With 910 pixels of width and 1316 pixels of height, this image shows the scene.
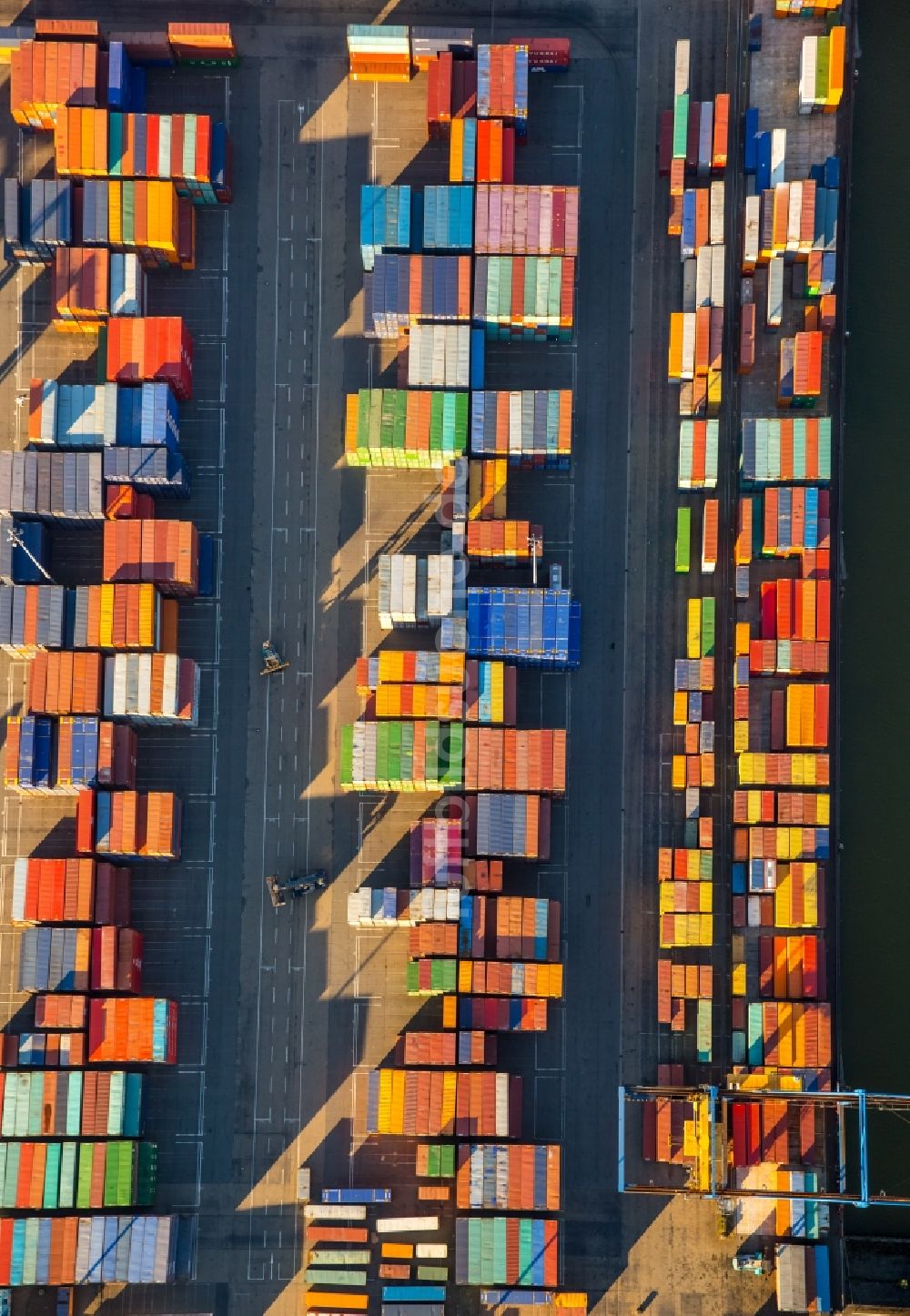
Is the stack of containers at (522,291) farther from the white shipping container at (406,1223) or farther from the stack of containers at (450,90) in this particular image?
the white shipping container at (406,1223)

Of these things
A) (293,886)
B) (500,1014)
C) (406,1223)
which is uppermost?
(293,886)

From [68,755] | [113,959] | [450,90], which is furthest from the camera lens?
[450,90]

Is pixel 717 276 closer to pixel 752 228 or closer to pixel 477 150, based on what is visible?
pixel 752 228

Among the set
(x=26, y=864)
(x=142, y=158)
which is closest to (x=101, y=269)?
(x=142, y=158)

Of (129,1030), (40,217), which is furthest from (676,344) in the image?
(129,1030)

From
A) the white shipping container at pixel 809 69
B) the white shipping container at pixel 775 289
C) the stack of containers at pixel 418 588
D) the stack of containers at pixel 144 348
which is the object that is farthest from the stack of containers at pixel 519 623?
the white shipping container at pixel 809 69

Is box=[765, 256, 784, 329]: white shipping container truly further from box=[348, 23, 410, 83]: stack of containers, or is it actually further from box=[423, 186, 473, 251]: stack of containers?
box=[348, 23, 410, 83]: stack of containers

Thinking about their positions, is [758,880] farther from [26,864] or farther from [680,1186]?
[26,864]

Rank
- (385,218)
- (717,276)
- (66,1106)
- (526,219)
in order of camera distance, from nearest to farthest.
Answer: (66,1106), (526,219), (385,218), (717,276)
